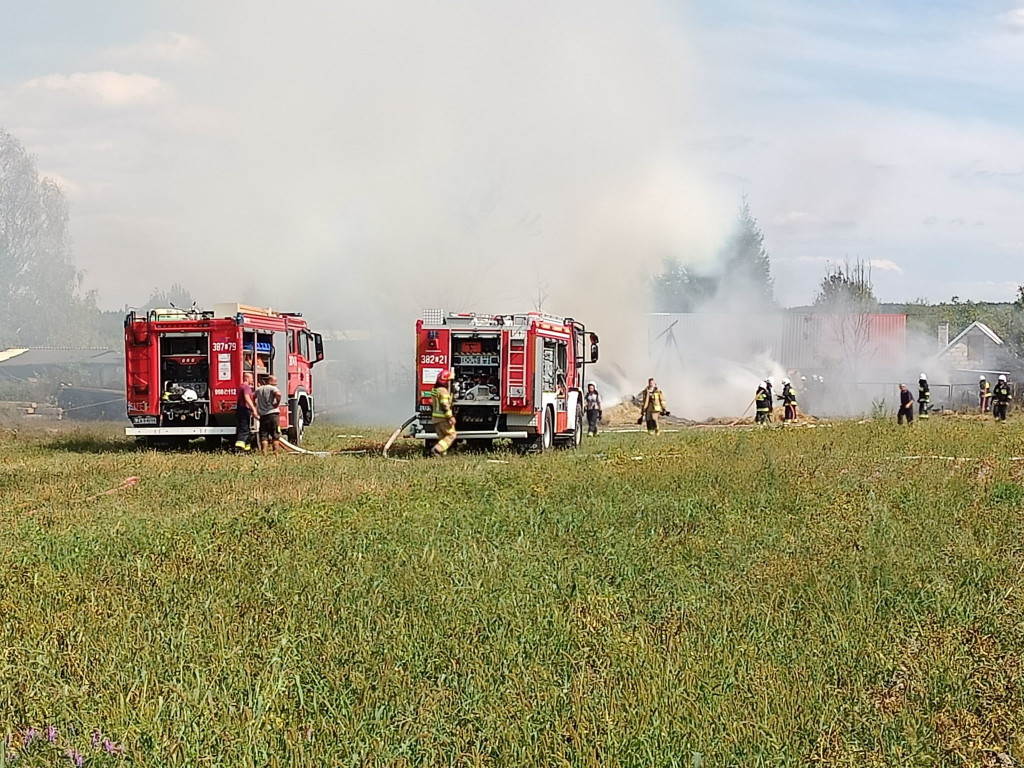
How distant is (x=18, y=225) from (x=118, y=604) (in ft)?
181

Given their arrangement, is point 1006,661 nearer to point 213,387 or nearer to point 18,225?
point 213,387

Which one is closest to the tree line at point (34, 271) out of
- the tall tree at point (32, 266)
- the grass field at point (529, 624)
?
the tall tree at point (32, 266)

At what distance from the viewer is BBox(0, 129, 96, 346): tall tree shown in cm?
5541

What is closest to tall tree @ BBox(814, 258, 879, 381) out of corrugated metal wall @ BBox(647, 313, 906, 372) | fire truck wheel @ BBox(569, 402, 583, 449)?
corrugated metal wall @ BBox(647, 313, 906, 372)

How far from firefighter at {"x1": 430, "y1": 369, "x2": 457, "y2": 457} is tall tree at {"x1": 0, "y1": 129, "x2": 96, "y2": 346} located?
43.0m

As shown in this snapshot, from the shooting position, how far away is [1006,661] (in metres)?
6.07

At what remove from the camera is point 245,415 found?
18609 mm

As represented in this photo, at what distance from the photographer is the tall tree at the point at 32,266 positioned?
55406 millimetres

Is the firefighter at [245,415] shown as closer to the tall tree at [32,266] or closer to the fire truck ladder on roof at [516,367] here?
the fire truck ladder on roof at [516,367]

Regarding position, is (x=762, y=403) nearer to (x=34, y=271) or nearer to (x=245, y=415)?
(x=245, y=415)

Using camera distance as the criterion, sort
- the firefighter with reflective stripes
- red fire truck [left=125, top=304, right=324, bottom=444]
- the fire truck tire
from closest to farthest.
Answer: red fire truck [left=125, top=304, right=324, bottom=444]
the fire truck tire
the firefighter with reflective stripes

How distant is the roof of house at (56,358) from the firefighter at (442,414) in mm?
29900

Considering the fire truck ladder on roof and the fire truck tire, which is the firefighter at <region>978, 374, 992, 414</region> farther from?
the fire truck tire

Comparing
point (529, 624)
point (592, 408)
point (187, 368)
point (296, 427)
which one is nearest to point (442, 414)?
point (187, 368)
